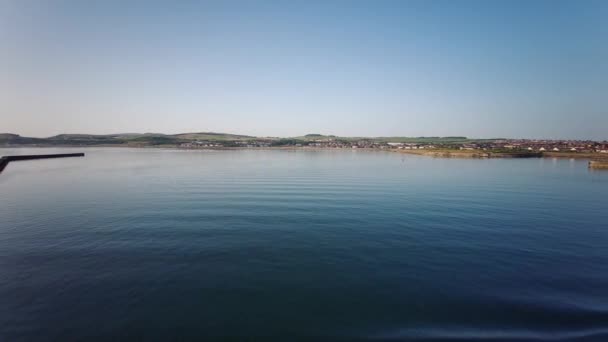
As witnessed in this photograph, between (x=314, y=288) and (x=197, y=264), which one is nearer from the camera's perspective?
(x=314, y=288)

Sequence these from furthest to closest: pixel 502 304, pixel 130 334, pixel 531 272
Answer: pixel 531 272 → pixel 502 304 → pixel 130 334

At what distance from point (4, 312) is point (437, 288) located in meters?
13.2

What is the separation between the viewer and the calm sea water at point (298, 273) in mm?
7809

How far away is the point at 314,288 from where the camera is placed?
384 inches

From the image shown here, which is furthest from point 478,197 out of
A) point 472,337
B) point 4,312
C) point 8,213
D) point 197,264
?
point 8,213

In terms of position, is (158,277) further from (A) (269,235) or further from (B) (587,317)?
(B) (587,317)

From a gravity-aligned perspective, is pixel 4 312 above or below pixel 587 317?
above

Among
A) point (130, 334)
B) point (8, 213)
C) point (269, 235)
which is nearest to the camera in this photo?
point (130, 334)

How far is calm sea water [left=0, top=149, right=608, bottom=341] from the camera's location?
7.81 meters

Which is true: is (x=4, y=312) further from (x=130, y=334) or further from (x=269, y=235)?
→ (x=269, y=235)

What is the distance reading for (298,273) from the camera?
10.8 meters

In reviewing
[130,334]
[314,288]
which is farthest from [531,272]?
[130,334]

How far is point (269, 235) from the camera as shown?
15.1 metres

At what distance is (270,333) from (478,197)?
27.5 metres
